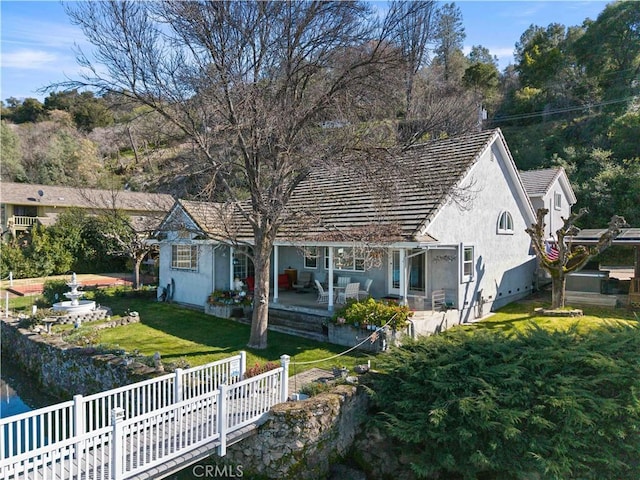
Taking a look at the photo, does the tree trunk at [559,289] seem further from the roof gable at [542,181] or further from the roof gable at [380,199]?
the roof gable at [542,181]

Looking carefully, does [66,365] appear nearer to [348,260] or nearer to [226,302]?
[226,302]

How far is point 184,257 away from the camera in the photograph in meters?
20.1

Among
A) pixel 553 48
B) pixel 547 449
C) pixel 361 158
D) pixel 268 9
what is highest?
pixel 553 48

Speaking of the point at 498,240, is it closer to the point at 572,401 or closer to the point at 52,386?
the point at 572,401

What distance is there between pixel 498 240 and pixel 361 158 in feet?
30.7

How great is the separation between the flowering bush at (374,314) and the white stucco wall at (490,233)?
9.75ft

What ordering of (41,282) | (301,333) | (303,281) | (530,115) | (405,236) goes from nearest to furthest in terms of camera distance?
(405,236) → (301,333) → (303,281) → (41,282) → (530,115)

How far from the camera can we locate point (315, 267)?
19438mm

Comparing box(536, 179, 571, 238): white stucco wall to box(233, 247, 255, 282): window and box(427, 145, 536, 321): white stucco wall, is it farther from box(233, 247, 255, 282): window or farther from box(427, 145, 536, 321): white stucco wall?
box(233, 247, 255, 282): window

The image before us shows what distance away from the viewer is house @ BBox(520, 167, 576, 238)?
77.9 ft

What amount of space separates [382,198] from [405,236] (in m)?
1.41

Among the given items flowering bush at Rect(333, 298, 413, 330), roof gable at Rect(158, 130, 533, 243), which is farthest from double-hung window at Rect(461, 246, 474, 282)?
flowering bush at Rect(333, 298, 413, 330)

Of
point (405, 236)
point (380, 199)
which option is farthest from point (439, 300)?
point (380, 199)

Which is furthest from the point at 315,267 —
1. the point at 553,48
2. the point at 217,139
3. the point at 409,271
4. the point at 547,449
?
the point at 553,48
